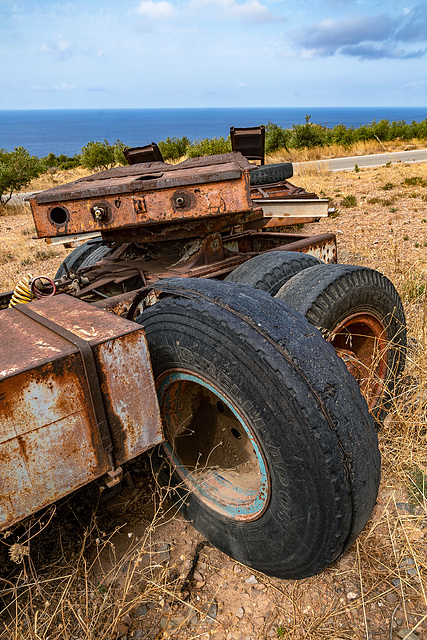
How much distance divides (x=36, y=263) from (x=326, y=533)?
794cm

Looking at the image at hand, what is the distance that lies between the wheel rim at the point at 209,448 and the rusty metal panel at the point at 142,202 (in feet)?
4.04

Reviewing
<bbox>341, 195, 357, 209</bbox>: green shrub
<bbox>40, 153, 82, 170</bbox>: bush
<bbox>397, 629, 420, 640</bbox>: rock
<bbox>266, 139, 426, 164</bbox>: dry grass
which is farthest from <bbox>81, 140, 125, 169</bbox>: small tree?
<bbox>397, 629, 420, 640</bbox>: rock

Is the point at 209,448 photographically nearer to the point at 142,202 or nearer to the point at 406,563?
the point at 406,563

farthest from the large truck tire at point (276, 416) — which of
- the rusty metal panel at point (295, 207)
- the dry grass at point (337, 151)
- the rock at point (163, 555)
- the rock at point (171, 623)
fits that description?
the dry grass at point (337, 151)

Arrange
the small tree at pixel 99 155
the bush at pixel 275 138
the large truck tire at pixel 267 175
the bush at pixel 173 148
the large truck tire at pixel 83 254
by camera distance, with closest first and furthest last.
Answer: the large truck tire at pixel 83 254 → the large truck tire at pixel 267 175 → the bush at pixel 275 138 → the bush at pixel 173 148 → the small tree at pixel 99 155

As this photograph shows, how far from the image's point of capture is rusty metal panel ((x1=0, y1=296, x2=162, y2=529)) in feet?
5.04

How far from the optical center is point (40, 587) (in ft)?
6.47

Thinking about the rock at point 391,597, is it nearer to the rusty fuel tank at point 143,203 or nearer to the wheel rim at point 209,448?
the wheel rim at point 209,448

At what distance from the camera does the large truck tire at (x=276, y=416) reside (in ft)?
5.43

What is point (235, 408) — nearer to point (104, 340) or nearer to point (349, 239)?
point (104, 340)

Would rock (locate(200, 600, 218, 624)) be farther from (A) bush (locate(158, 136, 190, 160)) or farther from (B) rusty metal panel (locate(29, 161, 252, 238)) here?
(A) bush (locate(158, 136, 190, 160))

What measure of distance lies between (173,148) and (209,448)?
22790 millimetres

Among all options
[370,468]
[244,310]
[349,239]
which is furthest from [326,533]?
[349,239]

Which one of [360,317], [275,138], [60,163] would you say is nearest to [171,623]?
[360,317]
